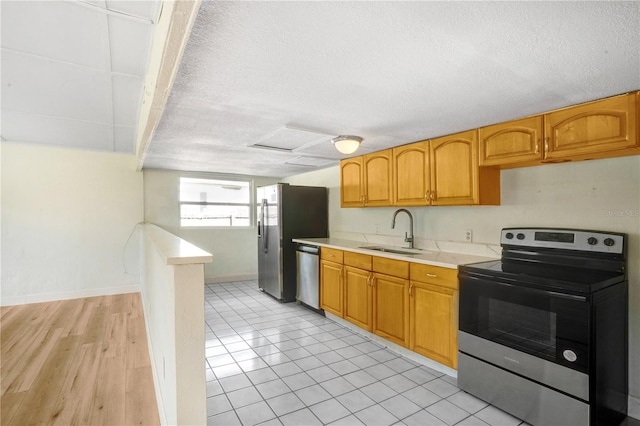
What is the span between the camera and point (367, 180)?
3.72m

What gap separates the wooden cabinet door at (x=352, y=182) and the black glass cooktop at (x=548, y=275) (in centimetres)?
177

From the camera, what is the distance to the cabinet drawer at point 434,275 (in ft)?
7.75

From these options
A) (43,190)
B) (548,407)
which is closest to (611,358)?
(548,407)

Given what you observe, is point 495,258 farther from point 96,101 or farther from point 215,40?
point 96,101

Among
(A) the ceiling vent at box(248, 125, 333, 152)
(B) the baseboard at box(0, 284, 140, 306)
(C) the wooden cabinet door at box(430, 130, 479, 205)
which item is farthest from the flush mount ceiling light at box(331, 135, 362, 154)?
(B) the baseboard at box(0, 284, 140, 306)

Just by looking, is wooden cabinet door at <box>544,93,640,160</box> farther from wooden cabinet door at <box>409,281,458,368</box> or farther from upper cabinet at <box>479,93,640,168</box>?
wooden cabinet door at <box>409,281,458,368</box>

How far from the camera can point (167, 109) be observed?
2.15 meters

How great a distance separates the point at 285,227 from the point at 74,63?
2901 mm

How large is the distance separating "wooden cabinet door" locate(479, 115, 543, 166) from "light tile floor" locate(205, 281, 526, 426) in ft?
5.73

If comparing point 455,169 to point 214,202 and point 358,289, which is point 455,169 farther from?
point 214,202

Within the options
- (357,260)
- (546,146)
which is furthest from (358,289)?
(546,146)

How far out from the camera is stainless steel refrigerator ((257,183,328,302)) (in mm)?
4438

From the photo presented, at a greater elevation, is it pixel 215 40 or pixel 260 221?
pixel 215 40

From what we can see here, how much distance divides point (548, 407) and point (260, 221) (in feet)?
13.3
